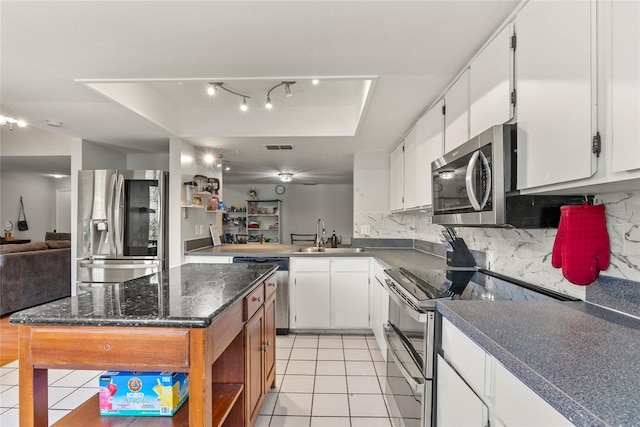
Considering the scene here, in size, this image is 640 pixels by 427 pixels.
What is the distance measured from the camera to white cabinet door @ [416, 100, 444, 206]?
2105mm

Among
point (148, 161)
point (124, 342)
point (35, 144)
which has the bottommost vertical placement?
point (124, 342)

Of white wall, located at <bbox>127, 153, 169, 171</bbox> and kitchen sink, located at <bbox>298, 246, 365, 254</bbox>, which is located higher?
white wall, located at <bbox>127, 153, 169, 171</bbox>

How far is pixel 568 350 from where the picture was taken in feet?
2.60

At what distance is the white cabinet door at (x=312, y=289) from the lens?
11.0 ft

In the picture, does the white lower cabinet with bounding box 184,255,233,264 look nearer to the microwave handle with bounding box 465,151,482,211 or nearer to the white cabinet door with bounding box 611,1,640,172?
the microwave handle with bounding box 465,151,482,211

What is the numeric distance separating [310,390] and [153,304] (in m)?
1.51

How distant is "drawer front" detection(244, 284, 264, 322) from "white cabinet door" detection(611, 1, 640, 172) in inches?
60.0

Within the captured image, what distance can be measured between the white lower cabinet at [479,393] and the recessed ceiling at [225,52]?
1.31 meters

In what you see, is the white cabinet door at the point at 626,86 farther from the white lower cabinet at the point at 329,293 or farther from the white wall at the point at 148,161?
the white wall at the point at 148,161

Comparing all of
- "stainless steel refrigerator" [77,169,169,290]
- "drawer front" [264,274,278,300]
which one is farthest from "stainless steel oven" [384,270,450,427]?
"stainless steel refrigerator" [77,169,169,290]

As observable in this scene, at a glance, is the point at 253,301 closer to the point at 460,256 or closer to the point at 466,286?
the point at 466,286

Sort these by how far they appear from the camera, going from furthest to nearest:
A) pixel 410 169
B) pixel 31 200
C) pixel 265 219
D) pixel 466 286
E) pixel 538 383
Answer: pixel 265 219, pixel 31 200, pixel 410 169, pixel 466 286, pixel 538 383

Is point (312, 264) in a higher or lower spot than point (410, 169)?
lower

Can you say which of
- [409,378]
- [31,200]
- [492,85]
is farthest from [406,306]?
[31,200]
